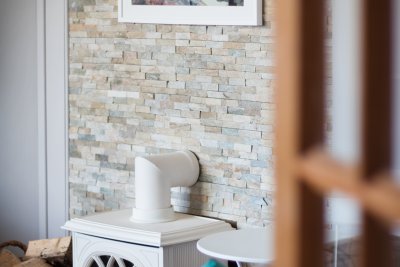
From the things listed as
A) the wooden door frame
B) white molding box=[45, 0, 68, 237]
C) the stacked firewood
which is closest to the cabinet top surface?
the stacked firewood

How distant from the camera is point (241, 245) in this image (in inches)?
115

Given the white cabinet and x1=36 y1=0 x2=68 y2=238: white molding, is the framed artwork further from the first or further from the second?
the white cabinet

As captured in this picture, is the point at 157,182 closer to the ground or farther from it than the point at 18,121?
closer to the ground

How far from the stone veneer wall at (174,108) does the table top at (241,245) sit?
197 millimetres

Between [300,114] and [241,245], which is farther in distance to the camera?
[241,245]

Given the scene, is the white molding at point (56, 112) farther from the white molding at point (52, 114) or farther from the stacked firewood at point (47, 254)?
the stacked firewood at point (47, 254)

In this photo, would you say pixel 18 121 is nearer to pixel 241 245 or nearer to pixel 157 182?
pixel 157 182

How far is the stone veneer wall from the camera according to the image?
3.24 meters

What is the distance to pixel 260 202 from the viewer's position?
326cm

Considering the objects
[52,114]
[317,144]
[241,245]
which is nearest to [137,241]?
[241,245]

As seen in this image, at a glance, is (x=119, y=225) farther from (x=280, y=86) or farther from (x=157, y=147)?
(x=280, y=86)

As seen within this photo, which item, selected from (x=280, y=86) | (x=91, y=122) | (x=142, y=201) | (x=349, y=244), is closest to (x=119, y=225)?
(x=142, y=201)

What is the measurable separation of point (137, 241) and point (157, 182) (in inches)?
9.9

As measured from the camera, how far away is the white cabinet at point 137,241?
3.11 m
